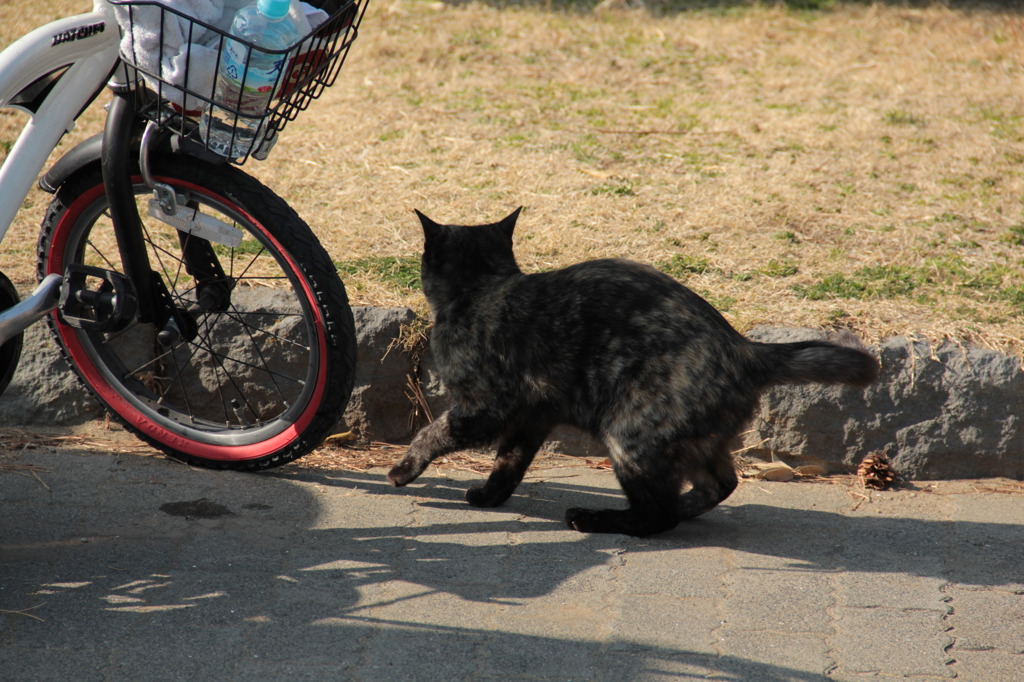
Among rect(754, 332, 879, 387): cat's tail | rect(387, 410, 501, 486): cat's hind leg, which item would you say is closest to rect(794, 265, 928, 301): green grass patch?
rect(754, 332, 879, 387): cat's tail

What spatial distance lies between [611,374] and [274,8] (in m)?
1.44

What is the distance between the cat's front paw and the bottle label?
4.38 feet

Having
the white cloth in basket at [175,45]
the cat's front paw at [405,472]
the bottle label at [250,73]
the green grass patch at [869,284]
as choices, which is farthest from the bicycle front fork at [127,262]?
the green grass patch at [869,284]

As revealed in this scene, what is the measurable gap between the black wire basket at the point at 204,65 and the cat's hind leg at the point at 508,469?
130 cm

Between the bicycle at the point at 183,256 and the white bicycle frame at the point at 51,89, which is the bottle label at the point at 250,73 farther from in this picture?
the white bicycle frame at the point at 51,89

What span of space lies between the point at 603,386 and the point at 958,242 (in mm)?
2456

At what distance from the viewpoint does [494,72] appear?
6898 mm

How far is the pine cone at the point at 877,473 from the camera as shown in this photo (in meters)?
3.62

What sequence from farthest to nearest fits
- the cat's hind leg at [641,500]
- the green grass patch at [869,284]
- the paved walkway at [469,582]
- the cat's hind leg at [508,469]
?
the green grass patch at [869,284] → the cat's hind leg at [508,469] → the cat's hind leg at [641,500] → the paved walkway at [469,582]

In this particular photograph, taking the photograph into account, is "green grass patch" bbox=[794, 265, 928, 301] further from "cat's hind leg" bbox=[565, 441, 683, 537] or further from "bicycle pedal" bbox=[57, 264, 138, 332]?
"bicycle pedal" bbox=[57, 264, 138, 332]

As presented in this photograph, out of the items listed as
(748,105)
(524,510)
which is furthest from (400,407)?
(748,105)

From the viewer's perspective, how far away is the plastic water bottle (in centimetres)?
251

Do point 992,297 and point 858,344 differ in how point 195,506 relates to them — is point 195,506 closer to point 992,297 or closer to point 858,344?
point 858,344

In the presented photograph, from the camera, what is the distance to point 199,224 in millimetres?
3092
